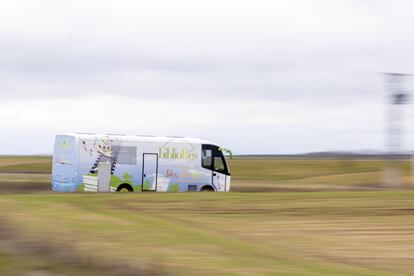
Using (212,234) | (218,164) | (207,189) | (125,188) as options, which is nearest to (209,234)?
(212,234)

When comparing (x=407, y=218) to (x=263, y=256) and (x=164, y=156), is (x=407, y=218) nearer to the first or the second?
(x=263, y=256)

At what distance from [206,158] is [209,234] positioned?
1771 cm

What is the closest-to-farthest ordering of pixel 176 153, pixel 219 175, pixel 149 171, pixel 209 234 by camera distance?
pixel 209 234 < pixel 149 171 < pixel 176 153 < pixel 219 175

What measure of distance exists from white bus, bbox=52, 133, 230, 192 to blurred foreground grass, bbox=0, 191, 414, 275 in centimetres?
640

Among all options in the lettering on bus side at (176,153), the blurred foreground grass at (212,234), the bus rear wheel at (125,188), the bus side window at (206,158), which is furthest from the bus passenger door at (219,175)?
the blurred foreground grass at (212,234)

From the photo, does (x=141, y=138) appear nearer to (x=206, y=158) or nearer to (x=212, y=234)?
(x=206, y=158)

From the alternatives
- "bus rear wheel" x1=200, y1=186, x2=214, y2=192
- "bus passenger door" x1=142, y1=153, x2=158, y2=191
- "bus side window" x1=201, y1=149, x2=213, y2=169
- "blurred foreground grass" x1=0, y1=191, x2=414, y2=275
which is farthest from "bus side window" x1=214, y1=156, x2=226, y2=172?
"blurred foreground grass" x1=0, y1=191, x2=414, y2=275

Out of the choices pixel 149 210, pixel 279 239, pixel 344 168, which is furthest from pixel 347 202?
pixel 344 168

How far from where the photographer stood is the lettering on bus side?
3158 centimetres

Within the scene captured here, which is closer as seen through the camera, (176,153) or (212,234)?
(212,234)

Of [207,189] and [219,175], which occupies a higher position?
[219,175]

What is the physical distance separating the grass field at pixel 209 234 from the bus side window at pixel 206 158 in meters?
8.44

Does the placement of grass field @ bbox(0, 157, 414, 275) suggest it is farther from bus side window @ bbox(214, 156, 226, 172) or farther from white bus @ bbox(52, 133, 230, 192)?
bus side window @ bbox(214, 156, 226, 172)

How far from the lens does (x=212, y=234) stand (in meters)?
14.9
